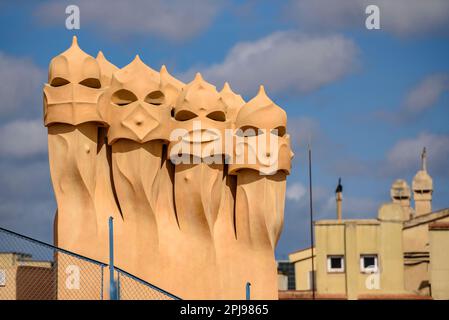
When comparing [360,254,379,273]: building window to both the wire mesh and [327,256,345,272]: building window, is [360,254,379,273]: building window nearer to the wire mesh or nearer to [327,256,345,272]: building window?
[327,256,345,272]: building window

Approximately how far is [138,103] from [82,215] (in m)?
3.31

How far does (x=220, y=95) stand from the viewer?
28.2 meters

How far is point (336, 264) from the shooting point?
130ft

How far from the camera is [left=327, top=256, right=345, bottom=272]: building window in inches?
1550

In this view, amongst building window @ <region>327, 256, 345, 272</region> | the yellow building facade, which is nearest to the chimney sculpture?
the yellow building facade

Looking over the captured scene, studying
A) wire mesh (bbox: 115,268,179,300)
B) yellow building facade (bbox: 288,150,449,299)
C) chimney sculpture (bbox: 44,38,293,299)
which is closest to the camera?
wire mesh (bbox: 115,268,179,300)

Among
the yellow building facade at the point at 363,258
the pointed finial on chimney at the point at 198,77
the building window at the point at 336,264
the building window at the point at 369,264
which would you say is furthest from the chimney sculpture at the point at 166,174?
the building window at the point at 336,264

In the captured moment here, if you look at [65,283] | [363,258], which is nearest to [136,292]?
[65,283]

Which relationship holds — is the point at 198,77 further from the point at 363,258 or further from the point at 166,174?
the point at 363,258

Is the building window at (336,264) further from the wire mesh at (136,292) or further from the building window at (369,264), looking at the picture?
the wire mesh at (136,292)

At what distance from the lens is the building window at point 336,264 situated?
39.4 metres
